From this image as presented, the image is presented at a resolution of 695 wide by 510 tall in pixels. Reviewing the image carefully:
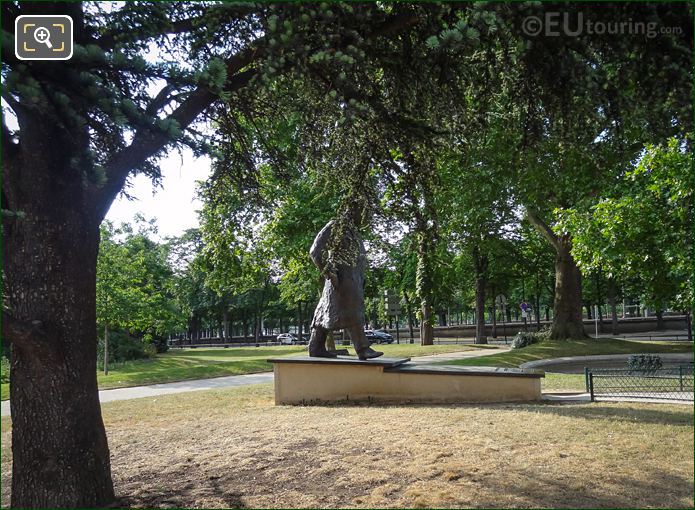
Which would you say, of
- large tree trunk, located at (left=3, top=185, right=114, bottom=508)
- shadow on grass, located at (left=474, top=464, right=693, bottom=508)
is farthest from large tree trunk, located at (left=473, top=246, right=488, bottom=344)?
large tree trunk, located at (left=3, top=185, right=114, bottom=508)

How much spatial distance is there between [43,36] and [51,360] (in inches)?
109

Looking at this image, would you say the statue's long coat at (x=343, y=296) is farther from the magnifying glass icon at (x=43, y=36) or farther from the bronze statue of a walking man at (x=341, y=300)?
the magnifying glass icon at (x=43, y=36)

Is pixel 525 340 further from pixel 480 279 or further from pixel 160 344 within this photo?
pixel 160 344

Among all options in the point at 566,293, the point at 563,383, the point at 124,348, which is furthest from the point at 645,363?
the point at 124,348

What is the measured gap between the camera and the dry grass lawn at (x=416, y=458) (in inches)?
197

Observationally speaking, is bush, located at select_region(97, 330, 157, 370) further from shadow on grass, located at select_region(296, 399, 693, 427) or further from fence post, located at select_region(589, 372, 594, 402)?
fence post, located at select_region(589, 372, 594, 402)

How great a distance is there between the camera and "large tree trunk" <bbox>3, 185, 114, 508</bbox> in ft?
16.4

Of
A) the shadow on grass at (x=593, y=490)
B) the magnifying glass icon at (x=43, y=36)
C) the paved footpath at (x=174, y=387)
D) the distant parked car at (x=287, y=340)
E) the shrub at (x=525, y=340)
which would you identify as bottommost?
the distant parked car at (x=287, y=340)

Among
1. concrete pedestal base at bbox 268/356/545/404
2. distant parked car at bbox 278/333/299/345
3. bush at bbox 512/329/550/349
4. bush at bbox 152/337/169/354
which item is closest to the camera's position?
concrete pedestal base at bbox 268/356/545/404

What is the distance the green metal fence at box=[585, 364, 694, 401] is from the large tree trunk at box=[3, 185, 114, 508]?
8171 mm

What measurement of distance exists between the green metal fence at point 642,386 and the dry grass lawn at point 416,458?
100 centimetres

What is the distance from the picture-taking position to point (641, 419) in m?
7.73

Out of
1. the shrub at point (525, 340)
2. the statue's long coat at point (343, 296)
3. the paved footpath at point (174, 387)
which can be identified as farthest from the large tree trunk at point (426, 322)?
the statue's long coat at point (343, 296)

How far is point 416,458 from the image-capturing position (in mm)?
6188
